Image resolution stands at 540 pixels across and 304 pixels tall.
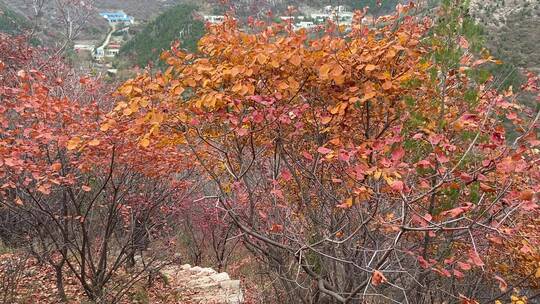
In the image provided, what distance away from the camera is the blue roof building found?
75812mm

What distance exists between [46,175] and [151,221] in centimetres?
426

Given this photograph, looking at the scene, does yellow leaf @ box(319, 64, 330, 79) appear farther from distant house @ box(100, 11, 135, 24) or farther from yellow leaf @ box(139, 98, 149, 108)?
distant house @ box(100, 11, 135, 24)

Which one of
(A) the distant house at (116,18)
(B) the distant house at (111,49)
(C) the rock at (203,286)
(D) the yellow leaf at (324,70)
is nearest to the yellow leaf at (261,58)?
(D) the yellow leaf at (324,70)

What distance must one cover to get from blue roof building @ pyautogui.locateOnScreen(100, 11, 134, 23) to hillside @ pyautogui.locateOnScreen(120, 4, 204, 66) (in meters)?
26.8

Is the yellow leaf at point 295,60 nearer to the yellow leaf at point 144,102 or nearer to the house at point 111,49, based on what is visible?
the yellow leaf at point 144,102

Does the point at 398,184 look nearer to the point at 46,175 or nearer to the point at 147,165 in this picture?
the point at 46,175

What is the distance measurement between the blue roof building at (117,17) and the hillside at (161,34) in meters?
26.8

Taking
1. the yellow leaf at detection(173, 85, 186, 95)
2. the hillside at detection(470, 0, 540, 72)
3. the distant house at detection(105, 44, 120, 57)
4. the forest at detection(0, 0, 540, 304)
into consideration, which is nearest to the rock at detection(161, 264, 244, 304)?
the forest at detection(0, 0, 540, 304)

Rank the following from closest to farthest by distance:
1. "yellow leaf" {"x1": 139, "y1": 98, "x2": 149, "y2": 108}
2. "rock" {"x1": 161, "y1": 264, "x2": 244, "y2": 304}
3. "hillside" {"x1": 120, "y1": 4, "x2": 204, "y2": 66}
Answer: "yellow leaf" {"x1": 139, "y1": 98, "x2": 149, "y2": 108}, "rock" {"x1": 161, "y1": 264, "x2": 244, "y2": 304}, "hillside" {"x1": 120, "y1": 4, "x2": 204, "y2": 66}

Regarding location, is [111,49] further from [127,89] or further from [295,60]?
[295,60]

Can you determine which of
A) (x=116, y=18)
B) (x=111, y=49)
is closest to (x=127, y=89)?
(x=111, y=49)

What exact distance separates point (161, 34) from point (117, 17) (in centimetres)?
3430

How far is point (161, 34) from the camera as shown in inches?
1884

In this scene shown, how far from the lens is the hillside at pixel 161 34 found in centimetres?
4103
